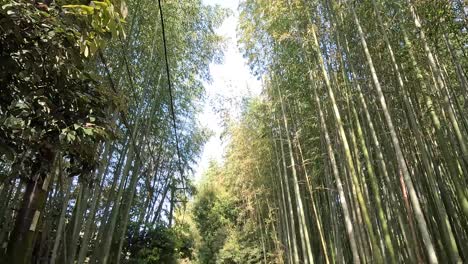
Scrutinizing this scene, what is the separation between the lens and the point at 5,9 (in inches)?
46.8

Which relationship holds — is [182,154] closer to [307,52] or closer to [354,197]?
[307,52]

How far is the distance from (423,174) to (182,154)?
190 inches

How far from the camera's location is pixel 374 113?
4.17 meters

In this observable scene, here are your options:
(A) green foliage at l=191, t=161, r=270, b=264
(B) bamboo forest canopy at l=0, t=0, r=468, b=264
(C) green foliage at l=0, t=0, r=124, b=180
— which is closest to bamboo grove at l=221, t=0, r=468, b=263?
(B) bamboo forest canopy at l=0, t=0, r=468, b=264

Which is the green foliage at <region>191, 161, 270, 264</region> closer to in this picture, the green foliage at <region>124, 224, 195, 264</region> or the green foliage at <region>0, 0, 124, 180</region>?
the green foliage at <region>124, 224, 195, 264</region>

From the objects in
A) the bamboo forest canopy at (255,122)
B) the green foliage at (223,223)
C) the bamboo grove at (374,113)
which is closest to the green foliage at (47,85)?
the bamboo forest canopy at (255,122)

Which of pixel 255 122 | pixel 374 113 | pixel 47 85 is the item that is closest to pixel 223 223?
pixel 255 122

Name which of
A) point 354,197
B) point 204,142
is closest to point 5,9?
point 354,197

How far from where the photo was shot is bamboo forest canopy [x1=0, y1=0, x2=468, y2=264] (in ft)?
4.85

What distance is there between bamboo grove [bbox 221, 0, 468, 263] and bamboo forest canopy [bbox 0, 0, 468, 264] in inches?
1.0

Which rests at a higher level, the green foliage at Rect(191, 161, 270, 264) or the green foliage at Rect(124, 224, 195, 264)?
the green foliage at Rect(191, 161, 270, 264)

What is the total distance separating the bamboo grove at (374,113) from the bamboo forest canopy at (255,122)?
0.08 ft

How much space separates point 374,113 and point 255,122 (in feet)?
9.60

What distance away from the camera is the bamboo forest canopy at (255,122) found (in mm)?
1479
